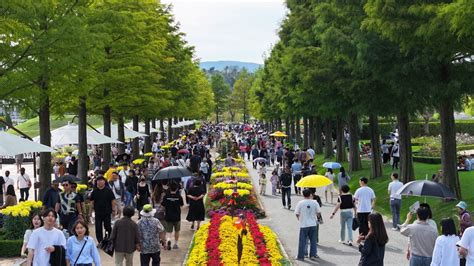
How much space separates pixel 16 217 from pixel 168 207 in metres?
3.52

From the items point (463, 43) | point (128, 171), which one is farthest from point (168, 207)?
point (463, 43)

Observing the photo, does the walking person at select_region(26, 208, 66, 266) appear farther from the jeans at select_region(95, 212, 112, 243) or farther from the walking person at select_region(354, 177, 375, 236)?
the walking person at select_region(354, 177, 375, 236)

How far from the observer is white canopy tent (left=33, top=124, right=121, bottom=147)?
25.4 meters

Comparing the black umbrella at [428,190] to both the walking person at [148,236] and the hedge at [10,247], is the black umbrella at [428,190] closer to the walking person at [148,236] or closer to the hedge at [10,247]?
the walking person at [148,236]

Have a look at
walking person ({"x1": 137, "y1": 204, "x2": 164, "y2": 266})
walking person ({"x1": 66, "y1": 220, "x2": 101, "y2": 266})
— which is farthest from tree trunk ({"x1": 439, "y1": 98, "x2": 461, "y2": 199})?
walking person ({"x1": 66, "y1": 220, "x2": 101, "y2": 266})

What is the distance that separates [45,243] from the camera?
9055 millimetres

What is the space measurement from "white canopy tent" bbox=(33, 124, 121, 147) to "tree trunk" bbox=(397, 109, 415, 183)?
11.5 metres

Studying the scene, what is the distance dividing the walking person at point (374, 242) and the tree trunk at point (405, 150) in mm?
14064

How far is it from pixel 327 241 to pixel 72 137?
14486mm

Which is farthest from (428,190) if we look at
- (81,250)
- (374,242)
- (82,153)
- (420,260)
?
(82,153)

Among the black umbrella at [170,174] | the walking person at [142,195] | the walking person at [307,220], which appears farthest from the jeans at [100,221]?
the walking person at [307,220]

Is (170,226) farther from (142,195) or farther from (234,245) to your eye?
(142,195)

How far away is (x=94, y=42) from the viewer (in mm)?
17781

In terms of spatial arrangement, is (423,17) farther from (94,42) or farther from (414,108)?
(94,42)
